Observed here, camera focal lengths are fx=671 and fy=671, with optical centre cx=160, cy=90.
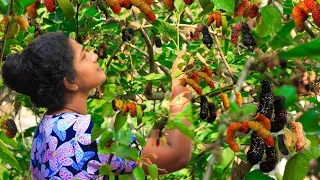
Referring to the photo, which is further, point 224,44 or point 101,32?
point 101,32

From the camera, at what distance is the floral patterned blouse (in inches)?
80.7

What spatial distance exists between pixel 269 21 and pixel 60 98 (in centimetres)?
82

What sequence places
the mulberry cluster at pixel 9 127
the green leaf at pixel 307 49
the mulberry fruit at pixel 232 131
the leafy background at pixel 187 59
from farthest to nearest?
the mulberry cluster at pixel 9 127 → the mulberry fruit at pixel 232 131 → the leafy background at pixel 187 59 → the green leaf at pixel 307 49

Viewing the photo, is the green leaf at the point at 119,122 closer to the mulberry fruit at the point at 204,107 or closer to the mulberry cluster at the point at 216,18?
the mulberry fruit at the point at 204,107

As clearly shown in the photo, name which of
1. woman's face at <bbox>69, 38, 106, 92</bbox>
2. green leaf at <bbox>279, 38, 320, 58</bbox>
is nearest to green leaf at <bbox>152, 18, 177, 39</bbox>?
woman's face at <bbox>69, 38, 106, 92</bbox>

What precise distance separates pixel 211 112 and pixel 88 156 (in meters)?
0.41

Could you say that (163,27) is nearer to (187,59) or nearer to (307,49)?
(187,59)

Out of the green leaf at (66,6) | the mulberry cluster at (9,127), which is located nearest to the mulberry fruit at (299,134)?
the green leaf at (66,6)

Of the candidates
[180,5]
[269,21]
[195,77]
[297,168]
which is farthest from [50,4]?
[297,168]

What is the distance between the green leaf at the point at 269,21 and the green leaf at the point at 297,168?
336mm

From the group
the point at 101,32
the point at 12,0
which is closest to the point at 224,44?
the point at 101,32

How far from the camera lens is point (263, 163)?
149 cm

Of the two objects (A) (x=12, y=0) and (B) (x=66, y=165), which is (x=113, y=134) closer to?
(A) (x=12, y=0)

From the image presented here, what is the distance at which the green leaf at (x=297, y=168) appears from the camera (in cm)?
156
